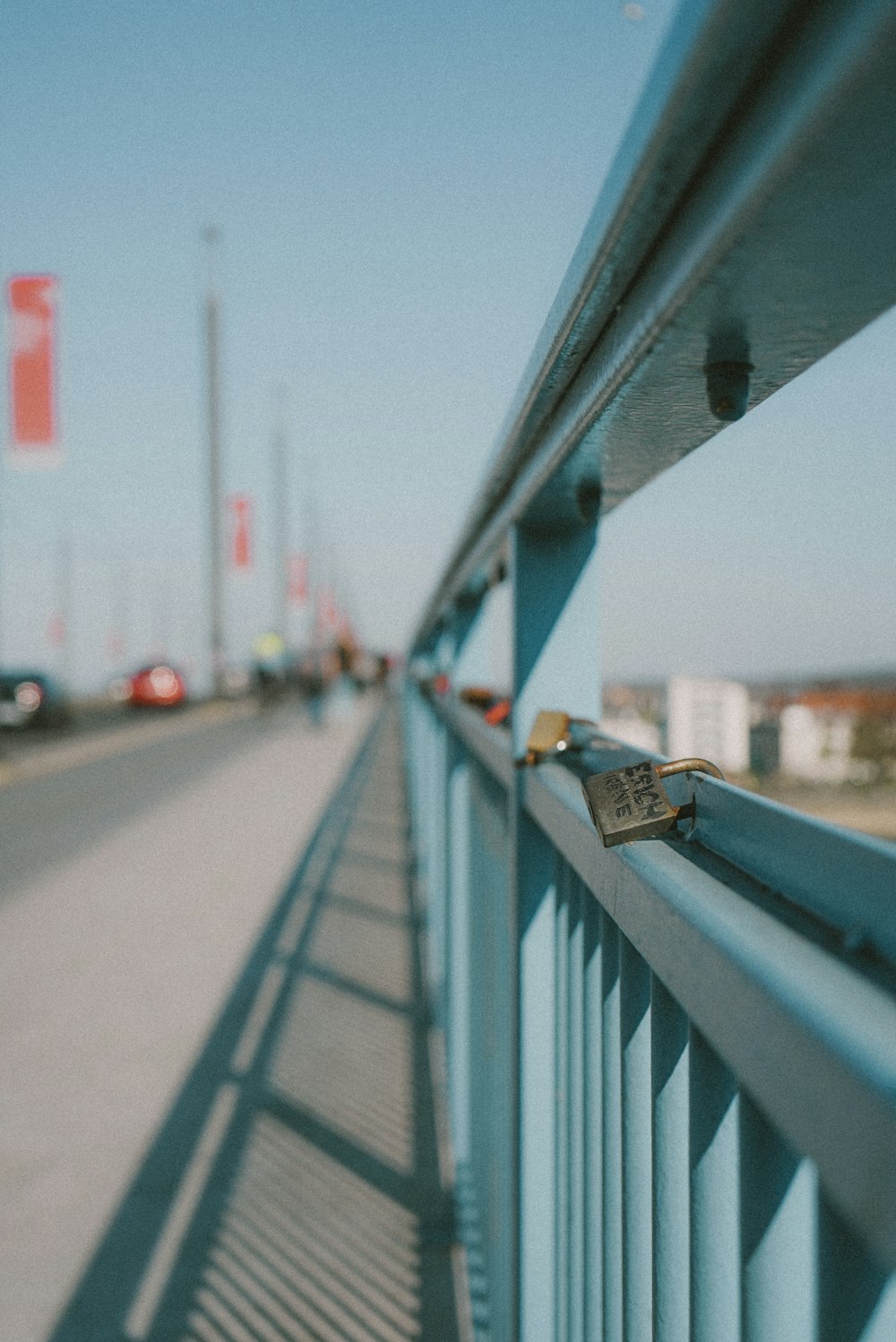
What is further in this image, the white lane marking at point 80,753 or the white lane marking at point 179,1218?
the white lane marking at point 80,753

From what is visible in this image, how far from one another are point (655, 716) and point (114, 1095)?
280 cm

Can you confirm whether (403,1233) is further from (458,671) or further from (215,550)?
(215,550)

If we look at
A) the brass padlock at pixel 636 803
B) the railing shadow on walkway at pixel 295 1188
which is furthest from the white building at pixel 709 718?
the railing shadow on walkway at pixel 295 1188

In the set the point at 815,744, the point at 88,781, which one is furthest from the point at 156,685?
the point at 815,744

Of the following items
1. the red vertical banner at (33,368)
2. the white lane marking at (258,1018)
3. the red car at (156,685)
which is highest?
the red vertical banner at (33,368)

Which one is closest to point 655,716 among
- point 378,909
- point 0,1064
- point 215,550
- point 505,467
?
point 505,467

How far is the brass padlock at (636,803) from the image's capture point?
1.05m

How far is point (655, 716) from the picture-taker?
6.50 feet

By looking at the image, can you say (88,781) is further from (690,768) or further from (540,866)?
(690,768)

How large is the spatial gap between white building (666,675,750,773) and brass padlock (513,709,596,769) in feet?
0.47

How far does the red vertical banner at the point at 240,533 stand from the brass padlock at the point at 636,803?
1067 inches

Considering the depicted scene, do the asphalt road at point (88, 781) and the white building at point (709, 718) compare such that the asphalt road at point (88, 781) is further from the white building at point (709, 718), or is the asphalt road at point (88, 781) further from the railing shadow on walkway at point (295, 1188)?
the white building at point (709, 718)

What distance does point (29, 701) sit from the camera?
90.8 feet

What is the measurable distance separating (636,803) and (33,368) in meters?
14.0
